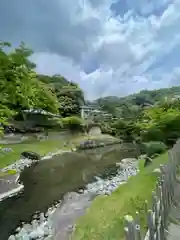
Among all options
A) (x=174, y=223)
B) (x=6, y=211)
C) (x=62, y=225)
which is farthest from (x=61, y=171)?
(x=174, y=223)

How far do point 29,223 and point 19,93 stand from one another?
14.5 ft

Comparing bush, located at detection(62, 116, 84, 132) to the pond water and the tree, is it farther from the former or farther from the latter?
the tree

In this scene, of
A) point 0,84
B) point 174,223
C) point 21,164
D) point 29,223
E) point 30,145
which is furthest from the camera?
point 30,145

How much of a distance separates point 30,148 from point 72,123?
7913mm

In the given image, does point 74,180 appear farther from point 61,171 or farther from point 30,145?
point 30,145

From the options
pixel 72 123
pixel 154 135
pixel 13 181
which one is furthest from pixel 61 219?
pixel 72 123

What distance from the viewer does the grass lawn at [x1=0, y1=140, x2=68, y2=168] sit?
15.1m

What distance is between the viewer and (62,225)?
6.50 metres

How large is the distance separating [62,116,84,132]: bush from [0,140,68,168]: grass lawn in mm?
2573

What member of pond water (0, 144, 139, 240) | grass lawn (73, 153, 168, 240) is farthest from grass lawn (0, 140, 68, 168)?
grass lawn (73, 153, 168, 240)

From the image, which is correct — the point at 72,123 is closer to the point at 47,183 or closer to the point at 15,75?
the point at 47,183

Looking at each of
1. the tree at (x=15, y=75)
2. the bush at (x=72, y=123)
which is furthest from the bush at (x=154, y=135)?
the bush at (x=72, y=123)

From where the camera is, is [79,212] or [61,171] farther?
[61,171]

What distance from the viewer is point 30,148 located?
1894cm
